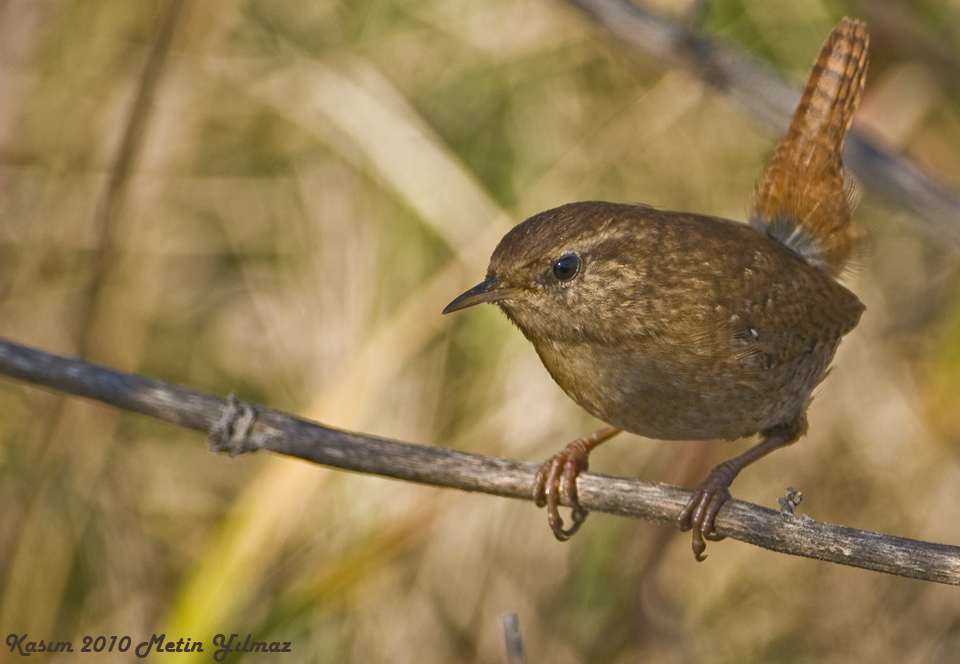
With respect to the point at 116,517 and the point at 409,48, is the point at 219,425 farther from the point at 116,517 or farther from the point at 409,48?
the point at 409,48

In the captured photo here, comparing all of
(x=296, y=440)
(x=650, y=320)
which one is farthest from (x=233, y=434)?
(x=650, y=320)

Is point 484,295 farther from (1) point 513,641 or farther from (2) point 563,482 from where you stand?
(1) point 513,641

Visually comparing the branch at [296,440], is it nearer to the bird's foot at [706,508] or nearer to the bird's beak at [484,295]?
the bird's foot at [706,508]

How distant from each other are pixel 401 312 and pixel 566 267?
1445 mm

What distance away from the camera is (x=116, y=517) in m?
3.77

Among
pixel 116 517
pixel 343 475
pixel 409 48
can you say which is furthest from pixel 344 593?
pixel 409 48

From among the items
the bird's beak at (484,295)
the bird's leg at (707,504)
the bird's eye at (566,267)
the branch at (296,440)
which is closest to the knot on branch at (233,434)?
the branch at (296,440)

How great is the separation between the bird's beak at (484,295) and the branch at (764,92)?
1.42m

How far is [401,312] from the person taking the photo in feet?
12.3

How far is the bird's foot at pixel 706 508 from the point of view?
2373mm

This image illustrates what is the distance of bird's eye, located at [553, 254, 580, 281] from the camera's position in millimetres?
2406

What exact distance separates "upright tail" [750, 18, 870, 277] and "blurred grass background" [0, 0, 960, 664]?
2.51 feet

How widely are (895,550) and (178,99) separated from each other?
337 centimetres

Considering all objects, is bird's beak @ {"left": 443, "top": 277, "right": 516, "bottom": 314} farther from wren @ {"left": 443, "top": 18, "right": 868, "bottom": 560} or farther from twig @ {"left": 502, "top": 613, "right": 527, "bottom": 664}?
twig @ {"left": 502, "top": 613, "right": 527, "bottom": 664}
